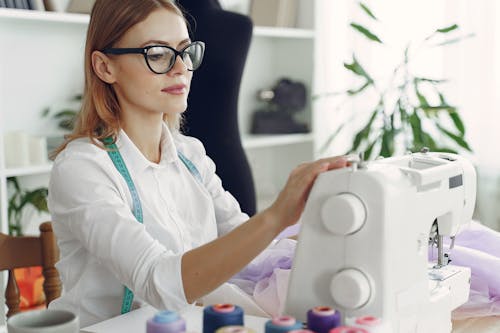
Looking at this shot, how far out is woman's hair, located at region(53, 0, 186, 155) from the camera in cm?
166

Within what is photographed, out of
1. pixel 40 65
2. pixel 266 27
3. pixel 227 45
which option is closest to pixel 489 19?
pixel 266 27

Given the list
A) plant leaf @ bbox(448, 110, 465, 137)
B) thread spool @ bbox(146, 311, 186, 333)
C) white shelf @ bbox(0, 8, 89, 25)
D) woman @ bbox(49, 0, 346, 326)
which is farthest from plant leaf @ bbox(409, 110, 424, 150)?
thread spool @ bbox(146, 311, 186, 333)

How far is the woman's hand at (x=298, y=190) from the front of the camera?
4.19 feet

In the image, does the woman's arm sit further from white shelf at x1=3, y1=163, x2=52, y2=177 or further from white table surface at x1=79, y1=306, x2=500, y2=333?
white shelf at x1=3, y1=163, x2=52, y2=177

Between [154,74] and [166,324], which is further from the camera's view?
[154,74]

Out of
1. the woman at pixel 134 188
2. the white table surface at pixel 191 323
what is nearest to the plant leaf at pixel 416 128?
the woman at pixel 134 188

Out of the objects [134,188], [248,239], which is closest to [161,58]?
[134,188]

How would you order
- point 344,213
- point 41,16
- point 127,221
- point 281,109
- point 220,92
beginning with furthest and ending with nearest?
point 281,109 → point 41,16 → point 220,92 → point 127,221 → point 344,213

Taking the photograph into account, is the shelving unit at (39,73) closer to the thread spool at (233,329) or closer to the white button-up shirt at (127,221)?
the white button-up shirt at (127,221)

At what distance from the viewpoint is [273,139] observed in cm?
403

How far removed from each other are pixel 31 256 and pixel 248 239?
0.73 metres

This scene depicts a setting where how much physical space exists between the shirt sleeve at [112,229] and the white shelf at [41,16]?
58.9 inches

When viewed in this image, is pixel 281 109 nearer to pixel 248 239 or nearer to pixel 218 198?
pixel 218 198

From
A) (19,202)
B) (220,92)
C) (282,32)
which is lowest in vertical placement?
(19,202)
